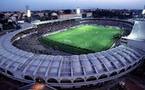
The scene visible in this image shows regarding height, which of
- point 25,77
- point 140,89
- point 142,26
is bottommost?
point 140,89

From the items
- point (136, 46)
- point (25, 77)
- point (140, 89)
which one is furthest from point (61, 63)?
point (136, 46)

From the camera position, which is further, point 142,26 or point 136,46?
point 142,26

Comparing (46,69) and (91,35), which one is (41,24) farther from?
(46,69)

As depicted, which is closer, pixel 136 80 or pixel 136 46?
pixel 136 80

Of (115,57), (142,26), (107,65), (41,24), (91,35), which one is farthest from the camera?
(41,24)

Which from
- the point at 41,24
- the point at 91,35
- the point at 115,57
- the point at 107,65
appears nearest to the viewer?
the point at 107,65

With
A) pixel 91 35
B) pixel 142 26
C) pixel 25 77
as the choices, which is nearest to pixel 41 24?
pixel 91 35

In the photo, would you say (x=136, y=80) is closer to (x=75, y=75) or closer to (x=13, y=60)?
(x=75, y=75)

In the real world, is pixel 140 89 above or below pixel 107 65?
below

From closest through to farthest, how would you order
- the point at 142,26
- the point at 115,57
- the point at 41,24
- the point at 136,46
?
the point at 115,57 < the point at 136,46 < the point at 142,26 < the point at 41,24
